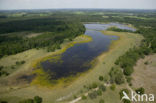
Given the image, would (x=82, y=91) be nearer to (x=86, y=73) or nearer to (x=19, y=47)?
(x=86, y=73)

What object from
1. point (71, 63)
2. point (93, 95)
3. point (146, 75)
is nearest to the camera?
point (93, 95)

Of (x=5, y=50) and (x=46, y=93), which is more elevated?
(x=5, y=50)

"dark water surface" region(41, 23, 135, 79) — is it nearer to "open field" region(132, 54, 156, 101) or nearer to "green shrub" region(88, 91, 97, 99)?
"green shrub" region(88, 91, 97, 99)

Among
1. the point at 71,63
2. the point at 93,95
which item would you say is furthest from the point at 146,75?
the point at 71,63

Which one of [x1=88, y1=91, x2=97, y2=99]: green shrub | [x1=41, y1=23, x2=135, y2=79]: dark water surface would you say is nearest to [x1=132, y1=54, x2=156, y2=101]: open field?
[x1=88, y1=91, x2=97, y2=99]: green shrub

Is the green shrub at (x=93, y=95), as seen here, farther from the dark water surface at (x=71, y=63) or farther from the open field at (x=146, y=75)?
the open field at (x=146, y=75)

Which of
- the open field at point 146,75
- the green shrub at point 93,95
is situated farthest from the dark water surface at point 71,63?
the open field at point 146,75

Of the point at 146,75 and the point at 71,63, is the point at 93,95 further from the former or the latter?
the point at 146,75

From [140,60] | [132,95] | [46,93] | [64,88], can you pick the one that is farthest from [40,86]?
[140,60]
